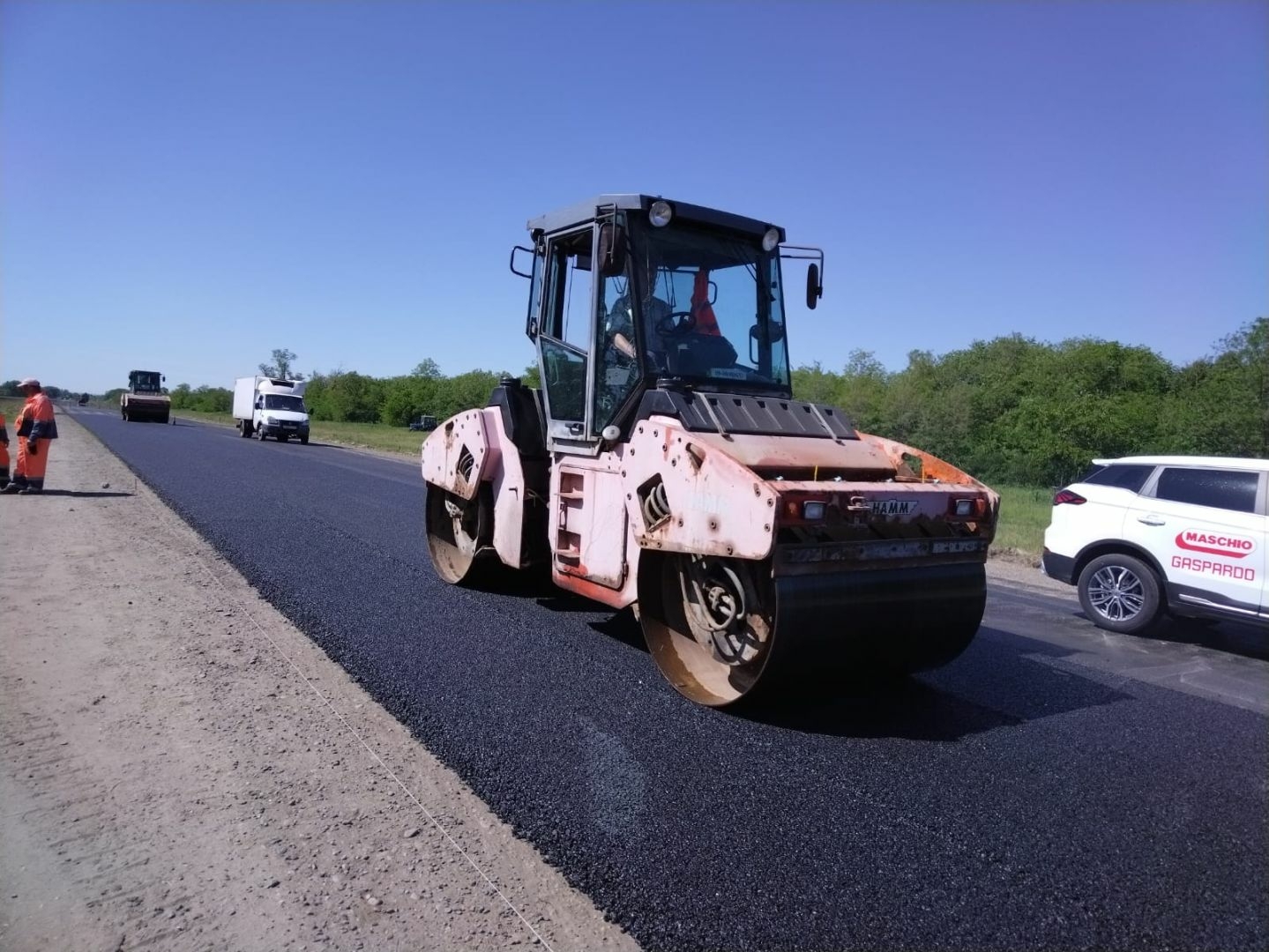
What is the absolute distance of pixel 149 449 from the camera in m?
22.0

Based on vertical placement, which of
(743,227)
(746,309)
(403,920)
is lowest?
(403,920)

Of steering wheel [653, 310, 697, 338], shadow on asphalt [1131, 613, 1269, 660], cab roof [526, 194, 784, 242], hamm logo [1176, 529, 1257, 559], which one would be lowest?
shadow on asphalt [1131, 613, 1269, 660]

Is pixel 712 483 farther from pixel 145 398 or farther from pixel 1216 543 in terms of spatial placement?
pixel 145 398

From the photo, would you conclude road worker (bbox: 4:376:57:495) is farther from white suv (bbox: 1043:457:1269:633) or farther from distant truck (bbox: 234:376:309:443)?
distant truck (bbox: 234:376:309:443)

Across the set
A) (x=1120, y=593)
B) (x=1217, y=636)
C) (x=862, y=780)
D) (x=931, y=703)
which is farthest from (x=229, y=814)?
(x=1217, y=636)

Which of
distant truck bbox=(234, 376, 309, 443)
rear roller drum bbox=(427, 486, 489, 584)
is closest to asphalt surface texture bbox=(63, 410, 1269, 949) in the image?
rear roller drum bbox=(427, 486, 489, 584)

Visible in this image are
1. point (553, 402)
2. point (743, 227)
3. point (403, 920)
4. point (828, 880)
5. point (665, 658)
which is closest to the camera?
point (403, 920)

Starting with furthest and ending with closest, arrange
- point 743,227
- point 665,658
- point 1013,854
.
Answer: point 743,227
point 665,658
point 1013,854

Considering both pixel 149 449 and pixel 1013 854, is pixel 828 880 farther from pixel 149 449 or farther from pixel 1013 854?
pixel 149 449

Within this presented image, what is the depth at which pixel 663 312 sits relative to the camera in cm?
552

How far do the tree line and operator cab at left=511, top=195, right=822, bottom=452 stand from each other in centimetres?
857

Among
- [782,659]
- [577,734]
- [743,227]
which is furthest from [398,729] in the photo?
[743,227]

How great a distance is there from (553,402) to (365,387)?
82.1 metres

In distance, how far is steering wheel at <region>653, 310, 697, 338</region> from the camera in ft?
18.0
